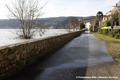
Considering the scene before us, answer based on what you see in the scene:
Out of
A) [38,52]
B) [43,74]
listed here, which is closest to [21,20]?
[38,52]

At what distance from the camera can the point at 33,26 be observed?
13938 millimetres

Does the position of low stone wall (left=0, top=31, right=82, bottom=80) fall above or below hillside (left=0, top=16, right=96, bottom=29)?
below

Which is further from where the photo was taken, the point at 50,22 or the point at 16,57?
the point at 50,22

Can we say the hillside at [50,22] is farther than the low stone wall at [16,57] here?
Yes

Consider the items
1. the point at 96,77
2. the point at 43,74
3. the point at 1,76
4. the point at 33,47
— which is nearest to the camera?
the point at 1,76

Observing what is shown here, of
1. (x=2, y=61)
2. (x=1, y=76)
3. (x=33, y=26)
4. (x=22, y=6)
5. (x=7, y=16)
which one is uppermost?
(x=22, y=6)

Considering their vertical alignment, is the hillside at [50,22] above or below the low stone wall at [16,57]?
above

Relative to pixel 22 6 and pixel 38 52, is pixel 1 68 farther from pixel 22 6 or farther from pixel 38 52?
pixel 22 6

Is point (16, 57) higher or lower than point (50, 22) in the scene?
lower

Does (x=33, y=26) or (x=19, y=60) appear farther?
(x=33, y=26)

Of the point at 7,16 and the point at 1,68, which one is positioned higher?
the point at 7,16

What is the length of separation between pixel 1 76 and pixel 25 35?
10.8 metres

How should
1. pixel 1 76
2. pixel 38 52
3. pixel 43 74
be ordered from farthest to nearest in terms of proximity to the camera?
pixel 38 52 → pixel 43 74 → pixel 1 76

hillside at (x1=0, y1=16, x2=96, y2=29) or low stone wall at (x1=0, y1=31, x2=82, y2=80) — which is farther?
hillside at (x1=0, y1=16, x2=96, y2=29)
